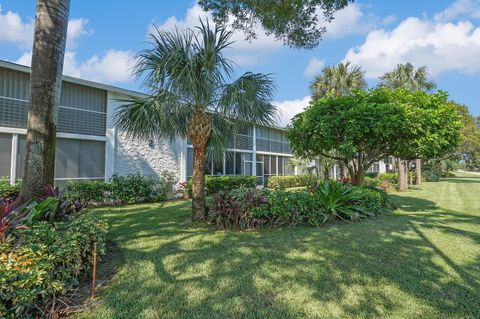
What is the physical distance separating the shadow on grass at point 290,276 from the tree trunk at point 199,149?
3.77 ft

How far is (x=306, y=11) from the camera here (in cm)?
818

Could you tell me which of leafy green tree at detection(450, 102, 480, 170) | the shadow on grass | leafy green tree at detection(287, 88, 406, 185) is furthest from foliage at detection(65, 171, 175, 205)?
leafy green tree at detection(450, 102, 480, 170)

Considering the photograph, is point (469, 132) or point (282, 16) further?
point (469, 132)

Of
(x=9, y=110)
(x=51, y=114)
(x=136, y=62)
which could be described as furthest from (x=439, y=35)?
(x=9, y=110)

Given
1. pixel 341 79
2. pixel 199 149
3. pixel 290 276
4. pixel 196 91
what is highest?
pixel 341 79

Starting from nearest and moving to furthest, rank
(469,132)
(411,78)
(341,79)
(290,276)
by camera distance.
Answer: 1. (290,276)
2. (341,79)
3. (411,78)
4. (469,132)

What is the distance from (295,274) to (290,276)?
11 centimetres

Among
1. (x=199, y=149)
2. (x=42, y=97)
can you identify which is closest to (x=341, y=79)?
(x=199, y=149)

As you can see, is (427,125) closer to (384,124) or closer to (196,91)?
(384,124)

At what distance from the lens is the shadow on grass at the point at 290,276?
301cm

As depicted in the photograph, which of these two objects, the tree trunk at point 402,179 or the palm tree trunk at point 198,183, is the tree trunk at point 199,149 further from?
the tree trunk at point 402,179

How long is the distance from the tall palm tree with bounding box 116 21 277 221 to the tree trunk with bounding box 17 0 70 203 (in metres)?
1.98

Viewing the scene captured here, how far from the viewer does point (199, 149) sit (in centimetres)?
730

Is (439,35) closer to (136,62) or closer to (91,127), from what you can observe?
(136,62)
